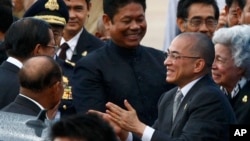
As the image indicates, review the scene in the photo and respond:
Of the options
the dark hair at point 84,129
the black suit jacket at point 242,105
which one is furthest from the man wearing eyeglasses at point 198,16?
the dark hair at point 84,129

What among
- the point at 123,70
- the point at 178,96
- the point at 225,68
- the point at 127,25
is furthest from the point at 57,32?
the point at 178,96

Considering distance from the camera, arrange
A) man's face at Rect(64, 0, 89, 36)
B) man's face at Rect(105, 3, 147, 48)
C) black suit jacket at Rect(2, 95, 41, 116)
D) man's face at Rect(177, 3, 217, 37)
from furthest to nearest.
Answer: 1. man's face at Rect(64, 0, 89, 36)
2. man's face at Rect(177, 3, 217, 37)
3. man's face at Rect(105, 3, 147, 48)
4. black suit jacket at Rect(2, 95, 41, 116)

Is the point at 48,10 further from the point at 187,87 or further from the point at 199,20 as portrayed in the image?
the point at 187,87

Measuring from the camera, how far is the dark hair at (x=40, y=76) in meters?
7.10

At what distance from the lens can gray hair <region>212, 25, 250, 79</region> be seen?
26.6 feet

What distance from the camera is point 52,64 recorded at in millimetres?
7176

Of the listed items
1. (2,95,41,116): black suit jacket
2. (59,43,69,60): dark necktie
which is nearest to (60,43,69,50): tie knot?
(59,43,69,60): dark necktie

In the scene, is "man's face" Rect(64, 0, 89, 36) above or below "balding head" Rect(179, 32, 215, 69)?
below

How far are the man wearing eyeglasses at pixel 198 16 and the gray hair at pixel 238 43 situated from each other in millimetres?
1085

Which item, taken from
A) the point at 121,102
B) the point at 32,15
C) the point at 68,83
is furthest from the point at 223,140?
the point at 32,15

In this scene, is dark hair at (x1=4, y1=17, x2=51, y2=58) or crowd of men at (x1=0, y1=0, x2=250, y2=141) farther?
dark hair at (x1=4, y1=17, x2=51, y2=58)

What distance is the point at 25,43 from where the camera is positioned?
26.5 ft

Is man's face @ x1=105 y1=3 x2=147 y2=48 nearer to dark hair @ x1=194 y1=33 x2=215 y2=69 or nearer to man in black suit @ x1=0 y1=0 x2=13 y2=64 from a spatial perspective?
dark hair @ x1=194 y1=33 x2=215 y2=69

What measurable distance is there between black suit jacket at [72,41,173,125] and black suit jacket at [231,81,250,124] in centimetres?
54
